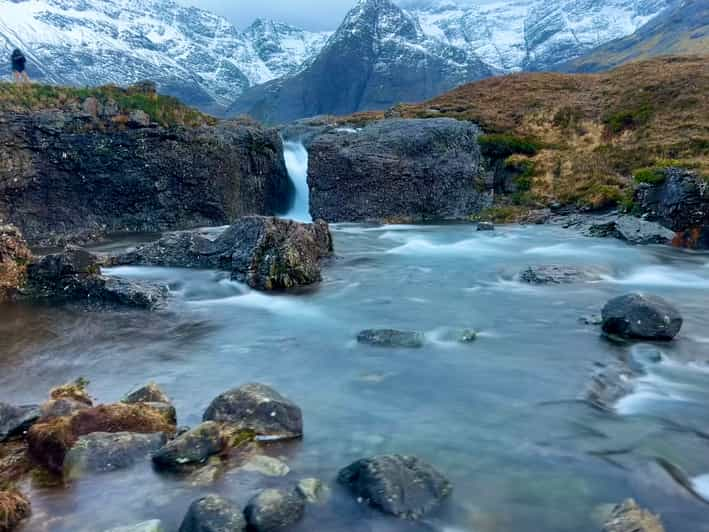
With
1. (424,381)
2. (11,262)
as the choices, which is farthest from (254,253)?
(424,381)

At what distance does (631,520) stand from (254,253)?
11.1m

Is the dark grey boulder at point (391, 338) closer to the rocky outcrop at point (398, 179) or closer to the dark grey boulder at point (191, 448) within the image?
the dark grey boulder at point (191, 448)

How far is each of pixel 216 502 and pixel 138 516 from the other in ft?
2.76

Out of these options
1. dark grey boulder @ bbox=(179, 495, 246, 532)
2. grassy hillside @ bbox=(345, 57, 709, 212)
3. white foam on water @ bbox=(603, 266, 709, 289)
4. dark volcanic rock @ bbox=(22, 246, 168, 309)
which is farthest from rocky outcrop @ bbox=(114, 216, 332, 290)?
grassy hillside @ bbox=(345, 57, 709, 212)

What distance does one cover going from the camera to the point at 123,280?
13.4 metres

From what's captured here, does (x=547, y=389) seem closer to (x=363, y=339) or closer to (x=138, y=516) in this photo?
(x=363, y=339)

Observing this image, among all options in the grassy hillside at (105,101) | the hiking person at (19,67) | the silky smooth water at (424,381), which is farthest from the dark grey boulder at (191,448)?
the hiking person at (19,67)

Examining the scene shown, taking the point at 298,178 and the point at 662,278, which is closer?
the point at 662,278

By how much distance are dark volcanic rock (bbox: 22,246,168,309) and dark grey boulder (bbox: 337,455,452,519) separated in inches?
313

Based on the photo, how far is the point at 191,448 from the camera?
620 centimetres

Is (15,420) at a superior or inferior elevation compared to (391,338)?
superior

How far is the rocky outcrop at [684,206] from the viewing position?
18.8 m

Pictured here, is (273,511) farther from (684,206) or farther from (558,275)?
(684,206)

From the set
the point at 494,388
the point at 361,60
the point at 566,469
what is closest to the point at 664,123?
the point at 494,388
